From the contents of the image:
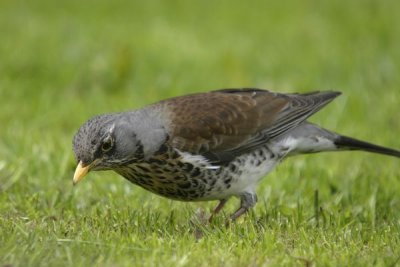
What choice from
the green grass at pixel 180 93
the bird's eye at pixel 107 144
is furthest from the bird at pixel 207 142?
the green grass at pixel 180 93

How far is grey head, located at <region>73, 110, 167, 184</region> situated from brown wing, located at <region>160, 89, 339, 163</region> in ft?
0.57

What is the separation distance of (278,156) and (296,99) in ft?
1.90

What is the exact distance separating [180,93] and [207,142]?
12.6ft

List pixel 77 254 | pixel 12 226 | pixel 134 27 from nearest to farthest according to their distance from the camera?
pixel 77 254
pixel 12 226
pixel 134 27

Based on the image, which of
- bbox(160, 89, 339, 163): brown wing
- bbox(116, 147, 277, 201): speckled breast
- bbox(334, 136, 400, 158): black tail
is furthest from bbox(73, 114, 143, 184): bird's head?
bbox(334, 136, 400, 158): black tail

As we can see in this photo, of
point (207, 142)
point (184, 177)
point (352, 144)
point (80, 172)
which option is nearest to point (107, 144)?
point (80, 172)

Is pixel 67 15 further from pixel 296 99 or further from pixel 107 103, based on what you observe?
pixel 296 99

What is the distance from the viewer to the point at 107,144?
5.70 m

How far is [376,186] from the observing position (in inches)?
277

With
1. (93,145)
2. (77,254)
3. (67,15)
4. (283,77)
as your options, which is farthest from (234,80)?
(77,254)

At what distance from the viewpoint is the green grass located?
198 inches

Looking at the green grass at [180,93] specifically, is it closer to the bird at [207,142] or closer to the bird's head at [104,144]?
the bird at [207,142]

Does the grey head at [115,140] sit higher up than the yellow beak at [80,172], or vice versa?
the grey head at [115,140]

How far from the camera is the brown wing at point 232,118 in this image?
612 centimetres
